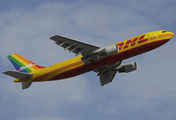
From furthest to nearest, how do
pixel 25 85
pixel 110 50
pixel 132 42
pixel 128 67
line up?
pixel 128 67 → pixel 25 85 → pixel 132 42 → pixel 110 50

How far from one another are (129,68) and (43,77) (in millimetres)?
15882

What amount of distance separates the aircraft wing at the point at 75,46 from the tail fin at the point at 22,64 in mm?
9133

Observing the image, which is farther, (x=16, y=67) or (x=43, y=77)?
(x=16, y=67)

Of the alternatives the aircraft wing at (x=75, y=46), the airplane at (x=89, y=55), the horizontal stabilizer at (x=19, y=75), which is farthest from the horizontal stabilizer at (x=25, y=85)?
the aircraft wing at (x=75, y=46)

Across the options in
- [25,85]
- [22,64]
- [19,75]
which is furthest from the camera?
[22,64]

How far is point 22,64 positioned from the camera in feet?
159

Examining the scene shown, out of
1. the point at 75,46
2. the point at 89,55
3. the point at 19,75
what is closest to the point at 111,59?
the point at 89,55

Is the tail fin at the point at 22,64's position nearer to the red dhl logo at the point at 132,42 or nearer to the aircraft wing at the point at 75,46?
the aircraft wing at the point at 75,46

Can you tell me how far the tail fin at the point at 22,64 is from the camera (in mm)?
47375

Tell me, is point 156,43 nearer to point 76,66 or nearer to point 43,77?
point 76,66

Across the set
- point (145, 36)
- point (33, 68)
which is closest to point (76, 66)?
point (33, 68)

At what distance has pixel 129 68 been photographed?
4906 centimetres

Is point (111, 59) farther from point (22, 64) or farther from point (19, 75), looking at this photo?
point (22, 64)

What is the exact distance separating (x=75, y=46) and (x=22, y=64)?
42.0 ft
